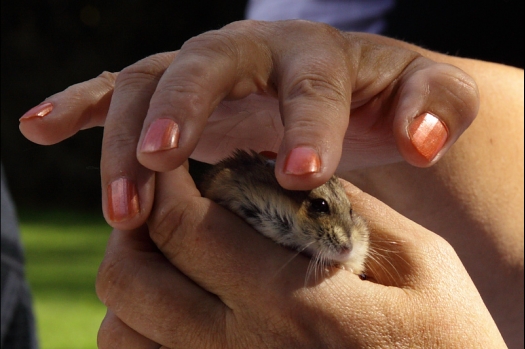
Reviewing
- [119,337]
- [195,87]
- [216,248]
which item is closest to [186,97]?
[195,87]

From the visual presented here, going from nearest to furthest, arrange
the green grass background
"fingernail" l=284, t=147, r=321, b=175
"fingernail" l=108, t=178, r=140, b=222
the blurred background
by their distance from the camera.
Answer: "fingernail" l=284, t=147, r=321, b=175
"fingernail" l=108, t=178, r=140, b=222
the green grass background
the blurred background

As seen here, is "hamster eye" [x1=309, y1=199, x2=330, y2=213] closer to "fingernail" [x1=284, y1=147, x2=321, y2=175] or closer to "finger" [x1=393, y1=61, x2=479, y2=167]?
"finger" [x1=393, y1=61, x2=479, y2=167]

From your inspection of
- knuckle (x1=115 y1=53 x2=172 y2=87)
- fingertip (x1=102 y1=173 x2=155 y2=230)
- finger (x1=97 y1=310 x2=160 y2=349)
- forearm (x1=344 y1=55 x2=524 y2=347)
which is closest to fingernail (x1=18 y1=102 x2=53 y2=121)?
knuckle (x1=115 y1=53 x2=172 y2=87)

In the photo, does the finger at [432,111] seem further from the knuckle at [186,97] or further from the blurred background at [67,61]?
the blurred background at [67,61]

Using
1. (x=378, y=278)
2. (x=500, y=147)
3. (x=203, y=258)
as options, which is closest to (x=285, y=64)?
(x=203, y=258)

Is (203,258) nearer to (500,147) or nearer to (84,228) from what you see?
(500,147)

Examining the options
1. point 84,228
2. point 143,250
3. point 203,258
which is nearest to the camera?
point 203,258
